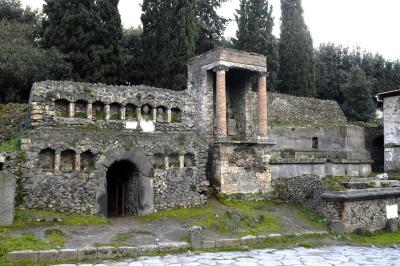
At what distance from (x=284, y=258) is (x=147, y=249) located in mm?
3904

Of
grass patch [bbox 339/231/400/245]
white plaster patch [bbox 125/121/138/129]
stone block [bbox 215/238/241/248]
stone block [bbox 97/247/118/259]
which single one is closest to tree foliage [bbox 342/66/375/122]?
grass patch [bbox 339/231/400/245]

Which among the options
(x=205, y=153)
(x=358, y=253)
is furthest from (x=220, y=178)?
(x=358, y=253)

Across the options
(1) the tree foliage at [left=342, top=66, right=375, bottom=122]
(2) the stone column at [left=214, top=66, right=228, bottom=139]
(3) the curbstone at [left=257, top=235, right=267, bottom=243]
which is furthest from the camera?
(1) the tree foliage at [left=342, top=66, right=375, bottom=122]

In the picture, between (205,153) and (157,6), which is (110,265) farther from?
(157,6)

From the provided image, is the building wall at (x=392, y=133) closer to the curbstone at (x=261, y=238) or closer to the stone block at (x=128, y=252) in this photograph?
the curbstone at (x=261, y=238)

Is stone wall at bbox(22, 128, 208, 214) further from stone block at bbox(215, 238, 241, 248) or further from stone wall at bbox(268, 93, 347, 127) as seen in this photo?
stone wall at bbox(268, 93, 347, 127)

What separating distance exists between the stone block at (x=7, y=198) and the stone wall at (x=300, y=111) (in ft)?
61.9

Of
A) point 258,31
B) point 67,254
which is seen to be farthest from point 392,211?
point 258,31

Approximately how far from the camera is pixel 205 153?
1958 centimetres

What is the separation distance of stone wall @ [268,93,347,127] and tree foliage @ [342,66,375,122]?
6.87 meters

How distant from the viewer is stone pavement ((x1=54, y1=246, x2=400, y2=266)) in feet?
38.4

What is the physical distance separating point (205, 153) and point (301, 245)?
6.35m

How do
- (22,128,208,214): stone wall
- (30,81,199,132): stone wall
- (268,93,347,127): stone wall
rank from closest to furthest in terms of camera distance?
(22,128,208,214): stone wall < (30,81,199,132): stone wall < (268,93,347,127): stone wall

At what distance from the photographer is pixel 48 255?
1155cm
